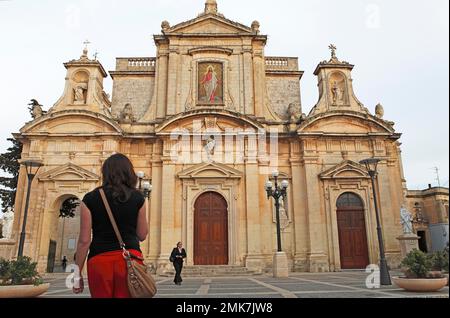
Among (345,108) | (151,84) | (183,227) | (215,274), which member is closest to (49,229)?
(183,227)

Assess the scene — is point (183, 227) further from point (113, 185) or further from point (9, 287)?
point (113, 185)

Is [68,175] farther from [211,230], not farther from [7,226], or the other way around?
[211,230]

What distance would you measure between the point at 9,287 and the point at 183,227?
12.2 meters

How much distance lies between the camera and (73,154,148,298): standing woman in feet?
10.3

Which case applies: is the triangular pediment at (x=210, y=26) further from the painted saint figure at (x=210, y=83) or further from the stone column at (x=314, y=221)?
the stone column at (x=314, y=221)

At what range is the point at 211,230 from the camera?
20.6 meters

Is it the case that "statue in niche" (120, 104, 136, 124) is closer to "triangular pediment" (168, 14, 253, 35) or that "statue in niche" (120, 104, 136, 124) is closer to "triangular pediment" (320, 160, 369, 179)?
"triangular pediment" (168, 14, 253, 35)

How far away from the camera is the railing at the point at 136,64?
993 inches

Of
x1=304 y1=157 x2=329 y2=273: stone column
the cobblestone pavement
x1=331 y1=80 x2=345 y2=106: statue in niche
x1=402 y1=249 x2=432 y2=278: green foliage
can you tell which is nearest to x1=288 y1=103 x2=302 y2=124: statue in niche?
x1=331 y1=80 x2=345 y2=106: statue in niche

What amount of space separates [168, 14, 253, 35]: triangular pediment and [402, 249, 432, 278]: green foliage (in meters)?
18.6

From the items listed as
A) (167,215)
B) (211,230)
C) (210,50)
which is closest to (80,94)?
(210,50)

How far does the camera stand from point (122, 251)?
10.4ft

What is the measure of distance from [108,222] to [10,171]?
25145 mm

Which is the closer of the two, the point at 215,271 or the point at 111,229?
the point at 111,229
